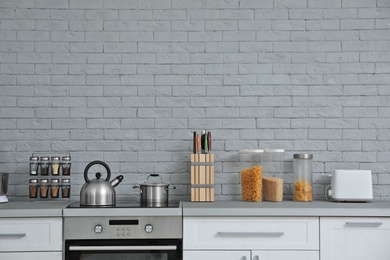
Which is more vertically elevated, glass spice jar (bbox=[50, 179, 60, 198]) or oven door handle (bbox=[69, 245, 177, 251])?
glass spice jar (bbox=[50, 179, 60, 198])

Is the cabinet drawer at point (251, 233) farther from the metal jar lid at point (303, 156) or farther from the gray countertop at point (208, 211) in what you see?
the metal jar lid at point (303, 156)

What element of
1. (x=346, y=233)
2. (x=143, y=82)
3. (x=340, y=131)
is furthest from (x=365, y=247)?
(x=143, y=82)

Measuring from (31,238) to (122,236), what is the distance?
57cm

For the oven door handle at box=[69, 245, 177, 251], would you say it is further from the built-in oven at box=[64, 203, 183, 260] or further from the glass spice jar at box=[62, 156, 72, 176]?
the glass spice jar at box=[62, 156, 72, 176]

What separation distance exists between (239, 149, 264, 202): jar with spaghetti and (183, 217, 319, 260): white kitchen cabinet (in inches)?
16.4

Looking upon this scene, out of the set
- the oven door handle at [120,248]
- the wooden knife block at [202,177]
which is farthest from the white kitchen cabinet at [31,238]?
the wooden knife block at [202,177]

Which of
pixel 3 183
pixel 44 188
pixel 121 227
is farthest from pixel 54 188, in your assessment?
pixel 121 227

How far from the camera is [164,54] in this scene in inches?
167

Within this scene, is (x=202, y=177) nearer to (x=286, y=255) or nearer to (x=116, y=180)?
(x=116, y=180)

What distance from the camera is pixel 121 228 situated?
3.53 meters

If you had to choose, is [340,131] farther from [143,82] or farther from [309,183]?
[143,82]

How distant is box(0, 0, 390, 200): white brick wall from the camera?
421cm

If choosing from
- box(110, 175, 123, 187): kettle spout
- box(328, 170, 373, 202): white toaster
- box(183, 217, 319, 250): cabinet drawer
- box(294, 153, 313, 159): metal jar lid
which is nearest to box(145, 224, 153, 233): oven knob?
box(183, 217, 319, 250): cabinet drawer

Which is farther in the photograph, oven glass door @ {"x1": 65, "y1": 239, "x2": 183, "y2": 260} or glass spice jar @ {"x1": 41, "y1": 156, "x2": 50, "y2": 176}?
glass spice jar @ {"x1": 41, "y1": 156, "x2": 50, "y2": 176}
